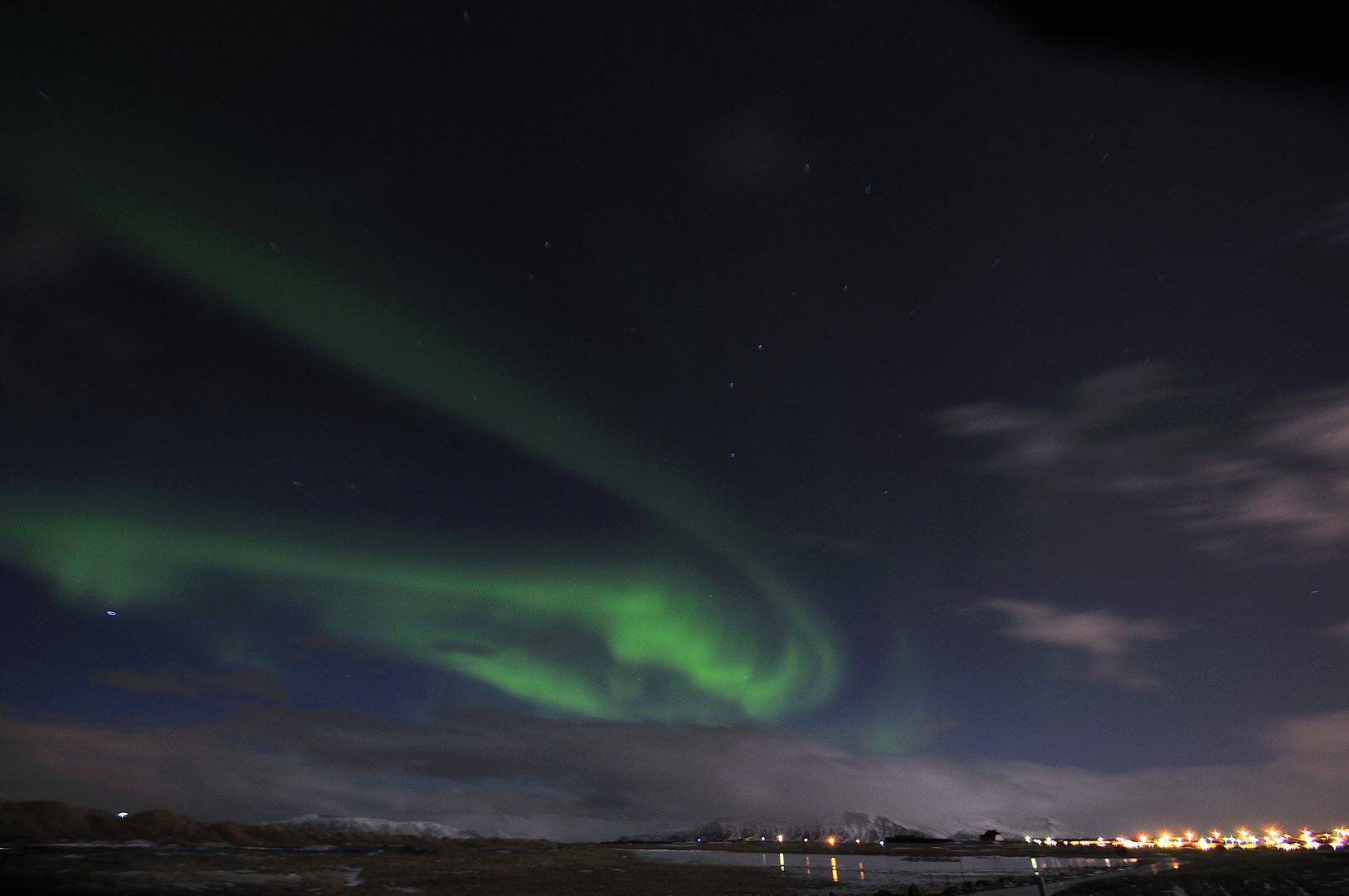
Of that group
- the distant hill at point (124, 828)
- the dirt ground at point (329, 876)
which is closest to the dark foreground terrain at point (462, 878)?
the dirt ground at point (329, 876)

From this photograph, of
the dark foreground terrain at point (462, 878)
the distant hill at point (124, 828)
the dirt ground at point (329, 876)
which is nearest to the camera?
the dark foreground terrain at point (462, 878)

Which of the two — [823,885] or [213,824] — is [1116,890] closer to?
[823,885]

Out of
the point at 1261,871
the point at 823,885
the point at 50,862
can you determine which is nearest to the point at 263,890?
the point at 50,862

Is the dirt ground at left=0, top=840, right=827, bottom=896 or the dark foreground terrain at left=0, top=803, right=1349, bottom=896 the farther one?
the dirt ground at left=0, top=840, right=827, bottom=896

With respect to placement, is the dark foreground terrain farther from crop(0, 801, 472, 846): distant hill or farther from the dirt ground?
crop(0, 801, 472, 846): distant hill

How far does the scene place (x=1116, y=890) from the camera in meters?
47.8

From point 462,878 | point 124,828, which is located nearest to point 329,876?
point 462,878

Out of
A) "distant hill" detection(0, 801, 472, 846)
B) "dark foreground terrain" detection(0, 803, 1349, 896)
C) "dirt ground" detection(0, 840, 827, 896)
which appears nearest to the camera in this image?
"dark foreground terrain" detection(0, 803, 1349, 896)

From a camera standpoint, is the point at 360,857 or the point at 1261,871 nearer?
the point at 1261,871

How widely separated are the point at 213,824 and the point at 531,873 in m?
111

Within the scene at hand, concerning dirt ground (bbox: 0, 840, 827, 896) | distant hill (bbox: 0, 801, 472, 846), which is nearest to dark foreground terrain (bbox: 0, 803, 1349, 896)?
dirt ground (bbox: 0, 840, 827, 896)

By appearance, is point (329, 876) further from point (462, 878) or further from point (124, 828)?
point (124, 828)

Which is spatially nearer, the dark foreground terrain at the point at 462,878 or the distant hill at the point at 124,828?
the dark foreground terrain at the point at 462,878

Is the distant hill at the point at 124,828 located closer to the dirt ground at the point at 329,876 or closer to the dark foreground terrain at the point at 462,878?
the dark foreground terrain at the point at 462,878
